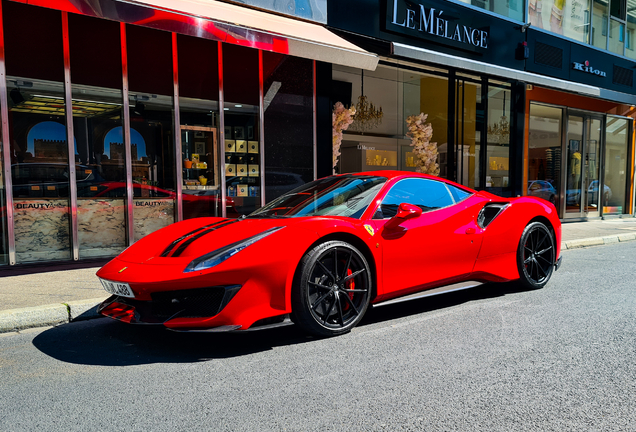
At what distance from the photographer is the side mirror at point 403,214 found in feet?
12.6

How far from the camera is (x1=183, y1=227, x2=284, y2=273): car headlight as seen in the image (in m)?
3.14

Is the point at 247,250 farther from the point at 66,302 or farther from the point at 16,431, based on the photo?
the point at 66,302

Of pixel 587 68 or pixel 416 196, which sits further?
pixel 587 68

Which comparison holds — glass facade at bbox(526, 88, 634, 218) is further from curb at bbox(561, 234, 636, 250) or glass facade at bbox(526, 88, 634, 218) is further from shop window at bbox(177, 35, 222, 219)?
shop window at bbox(177, 35, 222, 219)

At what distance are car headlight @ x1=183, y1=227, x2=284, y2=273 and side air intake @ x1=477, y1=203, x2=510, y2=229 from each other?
229cm

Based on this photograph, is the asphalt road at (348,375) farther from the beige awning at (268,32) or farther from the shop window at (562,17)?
the shop window at (562,17)

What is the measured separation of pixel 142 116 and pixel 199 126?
990 mm

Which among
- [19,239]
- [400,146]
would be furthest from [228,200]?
[400,146]

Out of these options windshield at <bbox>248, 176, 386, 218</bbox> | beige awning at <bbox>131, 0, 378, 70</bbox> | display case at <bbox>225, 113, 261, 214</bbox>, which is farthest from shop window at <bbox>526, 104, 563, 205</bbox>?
windshield at <bbox>248, 176, 386, 218</bbox>

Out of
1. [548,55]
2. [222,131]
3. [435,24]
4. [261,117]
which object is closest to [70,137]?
[222,131]

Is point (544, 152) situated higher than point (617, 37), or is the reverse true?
point (617, 37)

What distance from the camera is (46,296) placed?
15.4ft

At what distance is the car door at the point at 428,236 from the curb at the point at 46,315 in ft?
8.86

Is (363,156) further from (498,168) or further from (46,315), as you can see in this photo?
(46,315)
